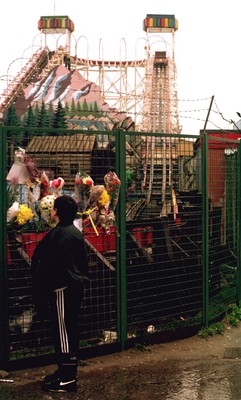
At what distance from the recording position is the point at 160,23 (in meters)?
79.4

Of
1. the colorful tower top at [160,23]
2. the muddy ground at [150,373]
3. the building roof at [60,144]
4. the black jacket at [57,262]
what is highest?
the colorful tower top at [160,23]

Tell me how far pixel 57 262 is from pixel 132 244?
181 cm

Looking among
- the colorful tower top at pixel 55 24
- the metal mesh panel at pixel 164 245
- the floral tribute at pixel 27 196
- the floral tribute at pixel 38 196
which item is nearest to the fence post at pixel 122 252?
the metal mesh panel at pixel 164 245

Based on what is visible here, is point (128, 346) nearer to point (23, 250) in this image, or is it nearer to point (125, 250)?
point (125, 250)

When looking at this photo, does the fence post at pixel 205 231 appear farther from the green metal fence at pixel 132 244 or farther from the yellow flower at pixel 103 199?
the yellow flower at pixel 103 199

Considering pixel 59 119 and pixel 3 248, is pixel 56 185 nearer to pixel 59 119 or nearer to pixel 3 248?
pixel 3 248

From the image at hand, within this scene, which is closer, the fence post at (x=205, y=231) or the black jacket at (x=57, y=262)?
the black jacket at (x=57, y=262)

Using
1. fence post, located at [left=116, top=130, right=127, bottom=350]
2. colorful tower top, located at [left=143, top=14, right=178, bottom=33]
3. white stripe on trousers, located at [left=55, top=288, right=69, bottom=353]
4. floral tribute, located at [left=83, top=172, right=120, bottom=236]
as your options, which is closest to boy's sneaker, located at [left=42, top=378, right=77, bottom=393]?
white stripe on trousers, located at [left=55, top=288, right=69, bottom=353]

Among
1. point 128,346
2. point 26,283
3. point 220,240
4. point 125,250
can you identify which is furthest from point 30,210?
point 220,240

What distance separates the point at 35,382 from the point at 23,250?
1.22 meters

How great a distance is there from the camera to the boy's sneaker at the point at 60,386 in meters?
5.38

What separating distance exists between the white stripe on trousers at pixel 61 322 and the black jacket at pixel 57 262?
2.8 inches

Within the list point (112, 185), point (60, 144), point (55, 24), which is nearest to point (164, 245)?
point (112, 185)

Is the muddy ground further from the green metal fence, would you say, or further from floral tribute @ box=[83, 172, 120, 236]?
floral tribute @ box=[83, 172, 120, 236]
